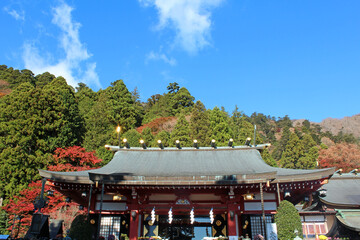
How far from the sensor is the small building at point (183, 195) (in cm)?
1070

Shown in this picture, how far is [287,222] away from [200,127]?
2763cm

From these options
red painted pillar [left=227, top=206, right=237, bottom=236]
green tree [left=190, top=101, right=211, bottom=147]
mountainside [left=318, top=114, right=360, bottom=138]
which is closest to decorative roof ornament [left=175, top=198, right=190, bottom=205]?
red painted pillar [left=227, top=206, right=237, bottom=236]

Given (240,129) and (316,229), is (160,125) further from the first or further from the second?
(316,229)

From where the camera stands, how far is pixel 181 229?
13.4 m

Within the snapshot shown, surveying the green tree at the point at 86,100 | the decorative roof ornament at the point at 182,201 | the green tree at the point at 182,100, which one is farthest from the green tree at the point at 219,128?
the decorative roof ornament at the point at 182,201

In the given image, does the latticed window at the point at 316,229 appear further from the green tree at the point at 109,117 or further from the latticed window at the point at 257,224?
the green tree at the point at 109,117

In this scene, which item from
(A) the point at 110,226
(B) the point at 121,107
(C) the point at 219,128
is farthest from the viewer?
(B) the point at 121,107

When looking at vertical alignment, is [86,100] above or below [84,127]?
above

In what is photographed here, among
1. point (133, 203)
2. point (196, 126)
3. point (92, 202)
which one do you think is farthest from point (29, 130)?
point (196, 126)

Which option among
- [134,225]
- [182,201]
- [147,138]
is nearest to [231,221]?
[182,201]

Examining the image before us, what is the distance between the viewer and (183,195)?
1235 cm

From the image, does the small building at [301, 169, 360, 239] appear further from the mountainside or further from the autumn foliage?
the mountainside

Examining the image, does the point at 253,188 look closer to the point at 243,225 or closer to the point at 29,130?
the point at 243,225

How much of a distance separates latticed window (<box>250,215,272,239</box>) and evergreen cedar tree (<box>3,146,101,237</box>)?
1149 cm
